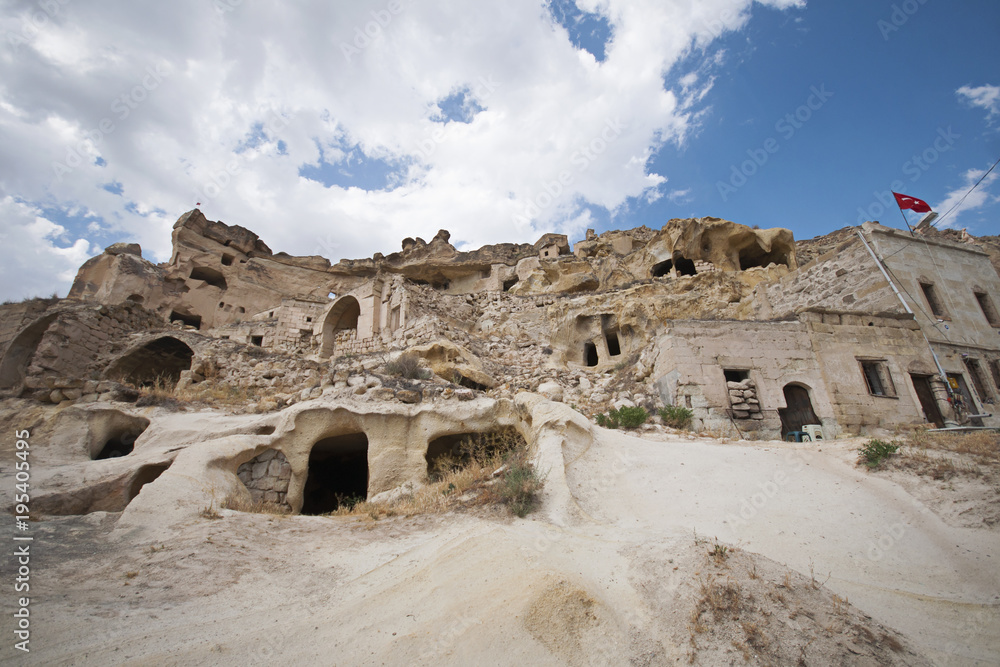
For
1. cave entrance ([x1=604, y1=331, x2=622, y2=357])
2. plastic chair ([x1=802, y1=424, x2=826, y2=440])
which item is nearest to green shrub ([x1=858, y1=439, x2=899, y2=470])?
plastic chair ([x1=802, y1=424, x2=826, y2=440])

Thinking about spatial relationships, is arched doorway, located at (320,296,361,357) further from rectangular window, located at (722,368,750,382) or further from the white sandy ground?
rectangular window, located at (722,368,750,382)

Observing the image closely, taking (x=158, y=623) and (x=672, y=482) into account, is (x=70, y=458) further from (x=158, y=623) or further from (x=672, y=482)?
(x=672, y=482)

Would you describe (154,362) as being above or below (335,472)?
above

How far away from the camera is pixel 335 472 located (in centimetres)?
1001

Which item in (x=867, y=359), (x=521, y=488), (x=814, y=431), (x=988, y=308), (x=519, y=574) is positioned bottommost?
(x=519, y=574)

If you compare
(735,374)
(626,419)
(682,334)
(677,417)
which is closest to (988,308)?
(735,374)

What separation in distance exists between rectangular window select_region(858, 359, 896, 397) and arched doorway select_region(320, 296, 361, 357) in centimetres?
1777

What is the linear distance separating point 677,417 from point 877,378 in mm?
5821

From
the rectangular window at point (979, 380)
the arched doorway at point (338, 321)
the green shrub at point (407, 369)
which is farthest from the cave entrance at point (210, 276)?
the rectangular window at point (979, 380)

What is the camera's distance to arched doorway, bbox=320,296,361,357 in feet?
64.0

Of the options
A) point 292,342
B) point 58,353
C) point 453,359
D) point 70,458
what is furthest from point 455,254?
point 70,458

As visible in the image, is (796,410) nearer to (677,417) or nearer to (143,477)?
(677,417)

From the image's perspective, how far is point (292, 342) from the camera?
21.4m

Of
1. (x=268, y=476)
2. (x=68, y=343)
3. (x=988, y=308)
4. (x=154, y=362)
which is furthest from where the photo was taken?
(x=154, y=362)
